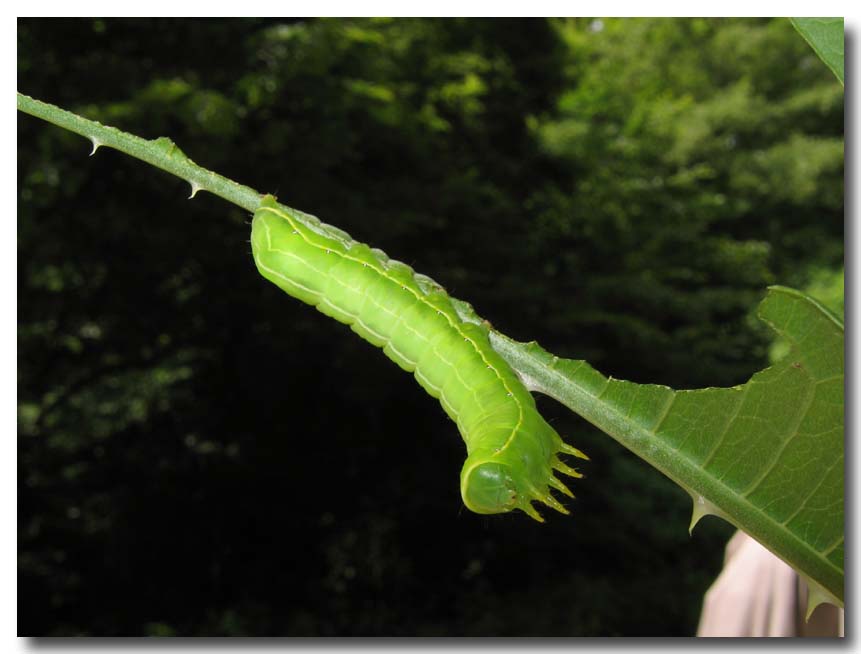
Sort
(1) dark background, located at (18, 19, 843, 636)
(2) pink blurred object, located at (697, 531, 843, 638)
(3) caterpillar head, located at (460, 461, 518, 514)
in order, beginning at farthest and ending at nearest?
(1) dark background, located at (18, 19, 843, 636), (2) pink blurred object, located at (697, 531, 843, 638), (3) caterpillar head, located at (460, 461, 518, 514)

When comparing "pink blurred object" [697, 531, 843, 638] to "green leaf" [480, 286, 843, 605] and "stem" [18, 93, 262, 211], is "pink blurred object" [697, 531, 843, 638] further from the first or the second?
"stem" [18, 93, 262, 211]

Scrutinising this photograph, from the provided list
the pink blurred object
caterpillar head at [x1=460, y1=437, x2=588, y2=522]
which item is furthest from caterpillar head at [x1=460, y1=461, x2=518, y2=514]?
the pink blurred object

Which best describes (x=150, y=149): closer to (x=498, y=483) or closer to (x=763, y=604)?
(x=498, y=483)

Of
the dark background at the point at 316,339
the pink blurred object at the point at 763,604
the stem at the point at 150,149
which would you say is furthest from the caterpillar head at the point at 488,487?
the dark background at the point at 316,339

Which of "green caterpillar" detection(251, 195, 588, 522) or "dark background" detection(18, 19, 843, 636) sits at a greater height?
"dark background" detection(18, 19, 843, 636)

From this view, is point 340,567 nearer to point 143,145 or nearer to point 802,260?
point 143,145
